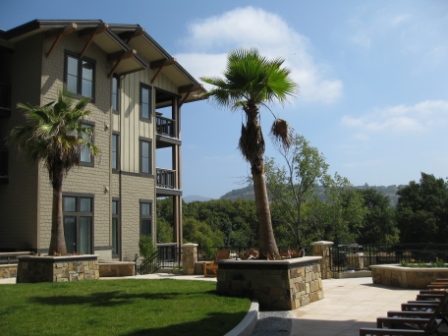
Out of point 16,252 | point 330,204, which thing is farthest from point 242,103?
point 330,204

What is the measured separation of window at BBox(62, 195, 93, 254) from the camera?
18984 mm

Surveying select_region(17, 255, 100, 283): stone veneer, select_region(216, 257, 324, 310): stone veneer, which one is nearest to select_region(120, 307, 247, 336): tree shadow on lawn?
select_region(216, 257, 324, 310): stone veneer

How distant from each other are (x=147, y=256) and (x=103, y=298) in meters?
10.7

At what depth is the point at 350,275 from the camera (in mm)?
16219

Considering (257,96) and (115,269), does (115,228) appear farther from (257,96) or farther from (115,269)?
(257,96)

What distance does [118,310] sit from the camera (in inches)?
334

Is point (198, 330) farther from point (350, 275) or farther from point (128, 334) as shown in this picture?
point (350, 275)

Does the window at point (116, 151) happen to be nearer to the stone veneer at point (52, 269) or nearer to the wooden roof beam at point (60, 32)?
the wooden roof beam at point (60, 32)

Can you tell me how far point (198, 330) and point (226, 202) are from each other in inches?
2656

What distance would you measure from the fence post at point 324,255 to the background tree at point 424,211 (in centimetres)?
3523

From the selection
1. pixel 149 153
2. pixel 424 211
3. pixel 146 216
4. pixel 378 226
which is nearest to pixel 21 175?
pixel 146 216

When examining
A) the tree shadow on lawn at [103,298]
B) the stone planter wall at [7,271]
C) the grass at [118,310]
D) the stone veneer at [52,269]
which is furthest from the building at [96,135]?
the tree shadow on lawn at [103,298]

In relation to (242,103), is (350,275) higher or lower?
lower

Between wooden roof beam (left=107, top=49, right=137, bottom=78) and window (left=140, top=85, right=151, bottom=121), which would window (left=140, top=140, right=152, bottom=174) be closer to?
window (left=140, top=85, right=151, bottom=121)
